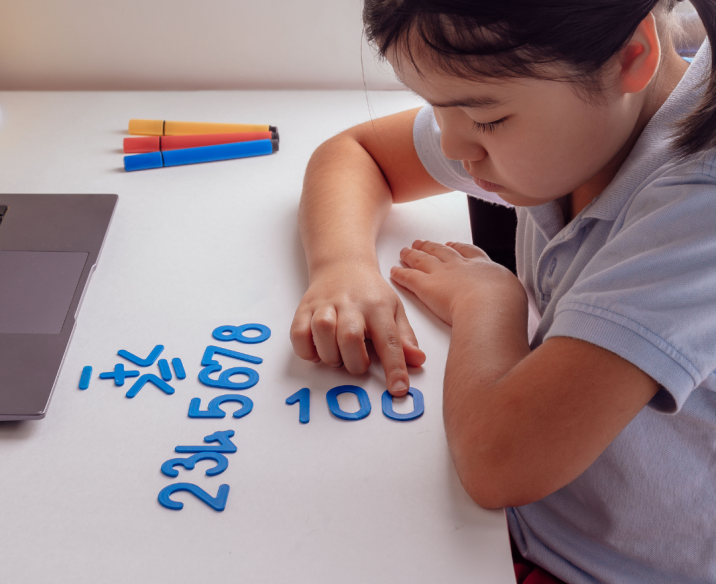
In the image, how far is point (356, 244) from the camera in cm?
63

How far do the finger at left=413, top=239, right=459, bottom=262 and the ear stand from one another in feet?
0.78

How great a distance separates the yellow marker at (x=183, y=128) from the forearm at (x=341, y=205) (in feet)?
0.45

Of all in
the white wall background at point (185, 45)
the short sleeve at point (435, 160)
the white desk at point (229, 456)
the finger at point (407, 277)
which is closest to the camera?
the white desk at point (229, 456)

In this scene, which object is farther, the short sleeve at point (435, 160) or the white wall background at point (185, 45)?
the white wall background at point (185, 45)

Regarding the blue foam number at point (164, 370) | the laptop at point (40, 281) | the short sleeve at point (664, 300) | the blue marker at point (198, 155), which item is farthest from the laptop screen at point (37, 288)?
the short sleeve at point (664, 300)

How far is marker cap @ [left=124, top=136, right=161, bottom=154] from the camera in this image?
0.83 meters

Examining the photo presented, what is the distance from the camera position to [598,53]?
41 cm

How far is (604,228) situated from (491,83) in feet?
0.55

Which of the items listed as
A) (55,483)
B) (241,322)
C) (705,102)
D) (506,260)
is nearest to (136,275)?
(241,322)

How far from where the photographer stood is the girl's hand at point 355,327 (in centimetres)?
50

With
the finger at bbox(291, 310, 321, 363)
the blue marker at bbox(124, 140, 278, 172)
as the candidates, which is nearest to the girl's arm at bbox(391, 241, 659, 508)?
the finger at bbox(291, 310, 321, 363)

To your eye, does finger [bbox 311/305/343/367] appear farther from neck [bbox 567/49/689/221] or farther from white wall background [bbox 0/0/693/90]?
white wall background [bbox 0/0/693/90]

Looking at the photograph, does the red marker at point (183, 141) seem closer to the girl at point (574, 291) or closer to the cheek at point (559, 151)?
the girl at point (574, 291)

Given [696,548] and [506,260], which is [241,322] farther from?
[506,260]
